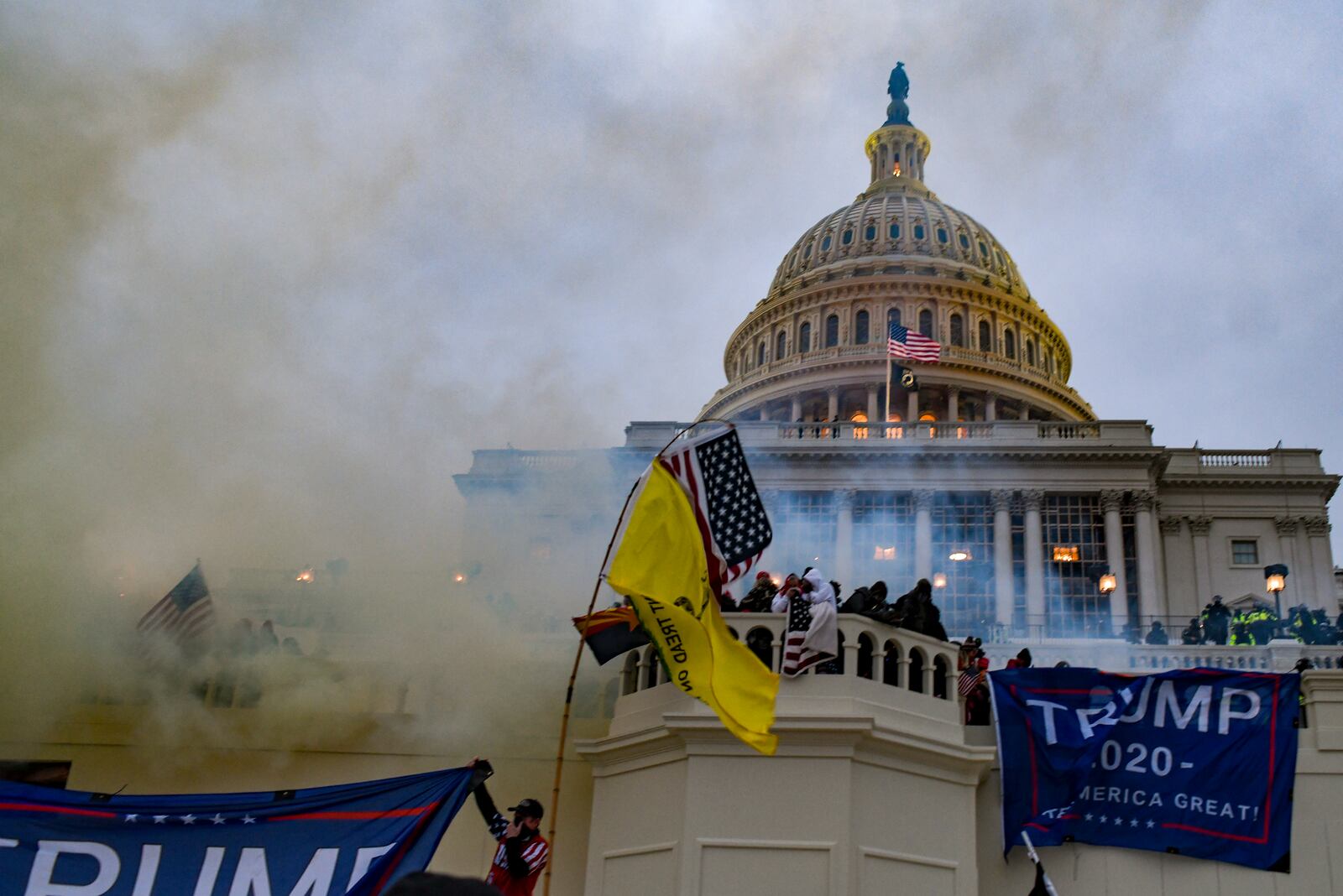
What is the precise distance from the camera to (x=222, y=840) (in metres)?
7.74

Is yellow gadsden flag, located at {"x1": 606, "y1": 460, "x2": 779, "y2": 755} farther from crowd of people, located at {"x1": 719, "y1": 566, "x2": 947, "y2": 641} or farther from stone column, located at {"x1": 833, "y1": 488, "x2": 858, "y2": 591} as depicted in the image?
stone column, located at {"x1": 833, "y1": 488, "x2": 858, "y2": 591}

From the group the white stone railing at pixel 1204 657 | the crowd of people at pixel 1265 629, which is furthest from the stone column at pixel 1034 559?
the white stone railing at pixel 1204 657

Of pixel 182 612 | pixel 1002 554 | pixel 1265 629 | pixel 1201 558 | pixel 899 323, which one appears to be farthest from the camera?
pixel 899 323

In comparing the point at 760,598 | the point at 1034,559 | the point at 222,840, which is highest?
the point at 1034,559

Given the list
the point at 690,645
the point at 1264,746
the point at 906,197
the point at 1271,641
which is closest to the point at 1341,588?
the point at 906,197

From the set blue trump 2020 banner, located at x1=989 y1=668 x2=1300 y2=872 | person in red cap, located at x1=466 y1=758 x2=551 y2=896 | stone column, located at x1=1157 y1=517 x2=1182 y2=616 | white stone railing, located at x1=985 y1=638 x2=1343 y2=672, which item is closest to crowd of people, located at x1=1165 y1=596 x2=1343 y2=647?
white stone railing, located at x1=985 y1=638 x2=1343 y2=672

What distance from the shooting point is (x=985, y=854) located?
37.7 ft

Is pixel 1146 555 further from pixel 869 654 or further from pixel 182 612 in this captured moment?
pixel 182 612

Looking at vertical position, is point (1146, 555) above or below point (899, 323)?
below

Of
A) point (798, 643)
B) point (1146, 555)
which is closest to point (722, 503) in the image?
point (798, 643)

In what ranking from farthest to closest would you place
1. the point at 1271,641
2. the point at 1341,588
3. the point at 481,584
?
the point at 1341,588 < the point at 1271,641 < the point at 481,584

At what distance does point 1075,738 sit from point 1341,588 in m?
61.8

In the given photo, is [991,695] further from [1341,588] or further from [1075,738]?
[1341,588]

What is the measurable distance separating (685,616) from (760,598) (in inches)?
139
